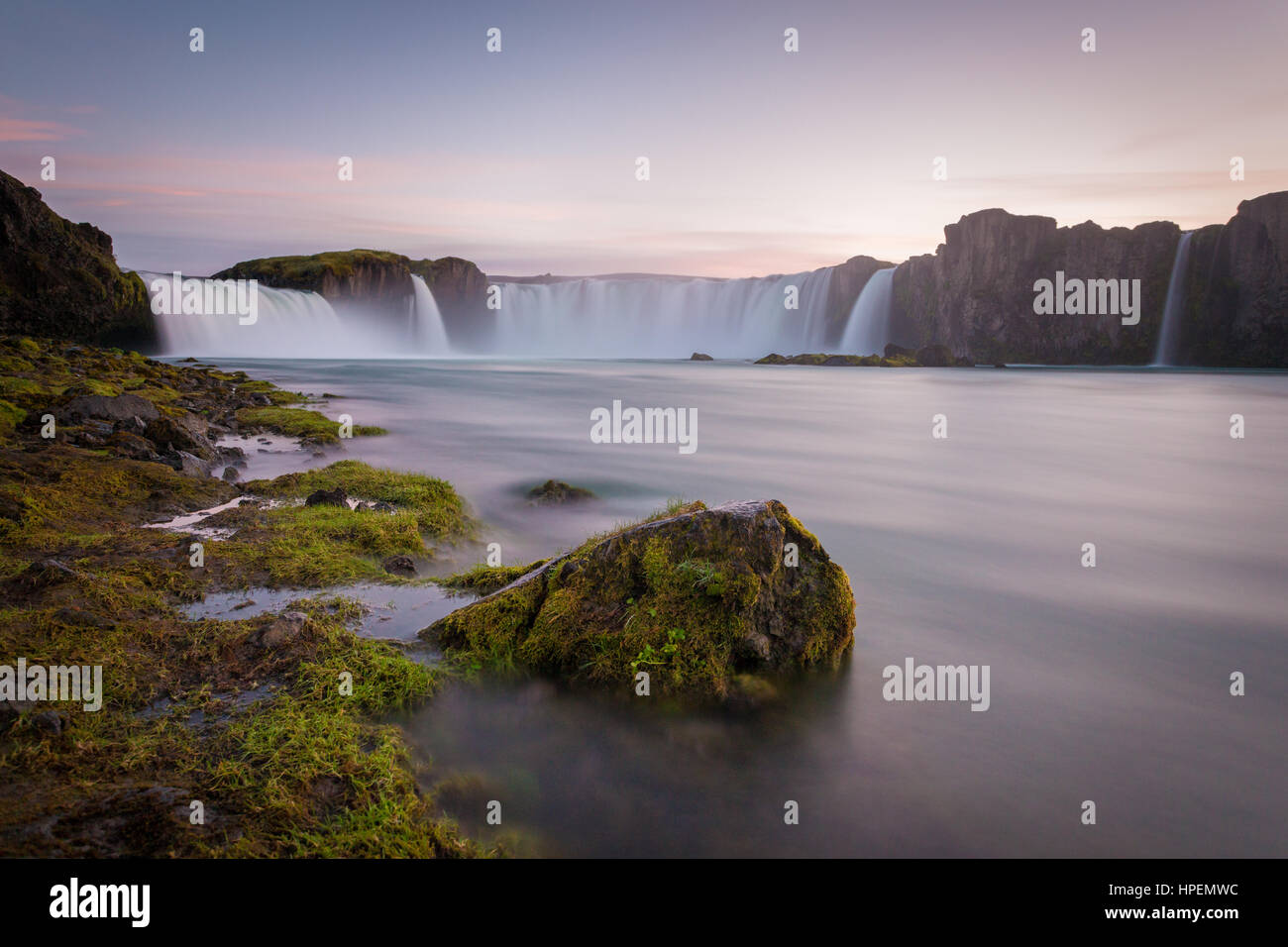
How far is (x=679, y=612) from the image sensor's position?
5.54 m

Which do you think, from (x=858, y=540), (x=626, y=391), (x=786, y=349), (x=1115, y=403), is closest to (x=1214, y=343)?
(x=786, y=349)

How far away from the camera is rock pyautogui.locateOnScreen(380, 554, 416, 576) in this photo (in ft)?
25.2

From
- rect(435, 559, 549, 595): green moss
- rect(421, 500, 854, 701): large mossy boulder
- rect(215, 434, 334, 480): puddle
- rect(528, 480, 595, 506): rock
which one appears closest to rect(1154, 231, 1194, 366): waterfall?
rect(528, 480, 595, 506): rock

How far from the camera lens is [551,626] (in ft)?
18.5

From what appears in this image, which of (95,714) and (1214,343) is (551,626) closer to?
(95,714)

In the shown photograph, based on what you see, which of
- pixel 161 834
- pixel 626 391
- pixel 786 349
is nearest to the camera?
pixel 161 834

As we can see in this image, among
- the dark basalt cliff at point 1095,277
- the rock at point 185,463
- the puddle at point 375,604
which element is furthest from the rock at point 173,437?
the dark basalt cliff at point 1095,277

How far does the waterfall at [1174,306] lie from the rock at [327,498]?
115 metres

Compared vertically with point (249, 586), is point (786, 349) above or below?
above

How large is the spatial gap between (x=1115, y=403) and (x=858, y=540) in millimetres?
36833

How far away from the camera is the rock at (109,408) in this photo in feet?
43.5

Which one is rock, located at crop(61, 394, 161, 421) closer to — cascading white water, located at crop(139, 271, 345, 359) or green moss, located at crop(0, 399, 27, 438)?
green moss, located at crop(0, 399, 27, 438)

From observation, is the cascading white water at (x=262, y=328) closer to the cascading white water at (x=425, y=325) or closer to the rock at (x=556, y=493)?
the cascading white water at (x=425, y=325)

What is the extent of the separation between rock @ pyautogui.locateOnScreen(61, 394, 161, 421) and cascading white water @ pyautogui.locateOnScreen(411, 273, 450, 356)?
100 m
